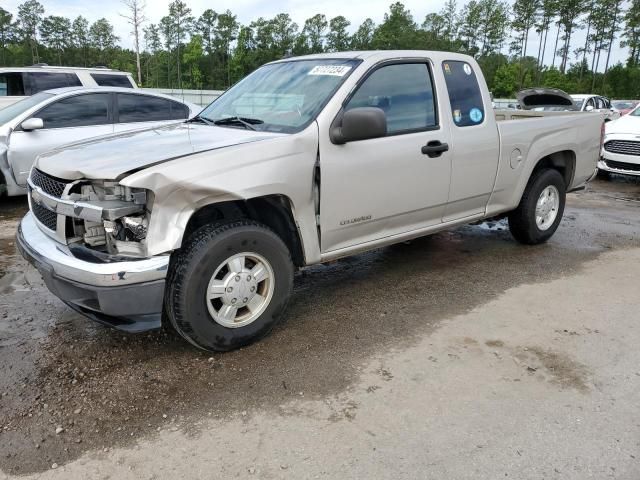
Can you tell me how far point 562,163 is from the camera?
5.70 m

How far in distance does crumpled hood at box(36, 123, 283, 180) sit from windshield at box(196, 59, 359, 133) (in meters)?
0.19

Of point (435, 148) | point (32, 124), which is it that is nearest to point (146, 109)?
point (32, 124)

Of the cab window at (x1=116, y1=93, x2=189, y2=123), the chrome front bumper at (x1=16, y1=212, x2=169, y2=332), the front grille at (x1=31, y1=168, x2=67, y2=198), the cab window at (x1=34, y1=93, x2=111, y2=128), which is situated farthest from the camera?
the cab window at (x1=116, y1=93, x2=189, y2=123)

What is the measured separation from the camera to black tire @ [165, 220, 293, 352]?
9.87 ft

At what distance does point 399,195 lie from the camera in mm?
3980

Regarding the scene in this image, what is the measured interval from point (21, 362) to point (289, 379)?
1.64 metres

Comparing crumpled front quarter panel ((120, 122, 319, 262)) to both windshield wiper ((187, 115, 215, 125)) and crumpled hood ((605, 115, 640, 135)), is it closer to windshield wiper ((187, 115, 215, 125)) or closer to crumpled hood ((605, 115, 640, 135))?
windshield wiper ((187, 115, 215, 125))

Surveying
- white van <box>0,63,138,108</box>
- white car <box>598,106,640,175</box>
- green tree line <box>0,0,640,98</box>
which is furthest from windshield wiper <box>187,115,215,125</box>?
green tree line <box>0,0,640,98</box>

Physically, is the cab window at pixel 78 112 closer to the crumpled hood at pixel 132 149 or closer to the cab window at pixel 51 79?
the cab window at pixel 51 79

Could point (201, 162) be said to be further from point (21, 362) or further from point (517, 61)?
point (517, 61)

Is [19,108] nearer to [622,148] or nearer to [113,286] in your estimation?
[113,286]

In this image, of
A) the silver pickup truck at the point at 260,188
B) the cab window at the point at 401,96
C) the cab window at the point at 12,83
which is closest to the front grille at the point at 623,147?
the silver pickup truck at the point at 260,188

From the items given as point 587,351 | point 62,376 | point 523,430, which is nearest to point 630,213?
point 587,351

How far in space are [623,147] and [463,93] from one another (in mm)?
7043
